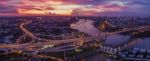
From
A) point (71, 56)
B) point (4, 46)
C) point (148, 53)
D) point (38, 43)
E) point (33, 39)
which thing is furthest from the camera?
point (33, 39)

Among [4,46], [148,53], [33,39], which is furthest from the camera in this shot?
[33,39]

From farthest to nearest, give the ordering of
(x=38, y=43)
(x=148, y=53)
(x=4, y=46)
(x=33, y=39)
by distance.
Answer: (x=33, y=39), (x=38, y=43), (x=4, y=46), (x=148, y=53)

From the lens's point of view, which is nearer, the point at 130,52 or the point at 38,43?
the point at 130,52

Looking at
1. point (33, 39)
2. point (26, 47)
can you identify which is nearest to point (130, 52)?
point (26, 47)

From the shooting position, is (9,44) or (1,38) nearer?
(9,44)

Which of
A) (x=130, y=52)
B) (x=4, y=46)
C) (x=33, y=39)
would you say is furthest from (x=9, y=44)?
(x=130, y=52)

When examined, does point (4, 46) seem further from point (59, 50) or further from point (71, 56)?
point (71, 56)

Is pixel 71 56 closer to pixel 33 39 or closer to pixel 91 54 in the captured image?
pixel 91 54

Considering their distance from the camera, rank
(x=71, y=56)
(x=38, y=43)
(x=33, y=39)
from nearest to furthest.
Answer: (x=71, y=56) → (x=38, y=43) → (x=33, y=39)
